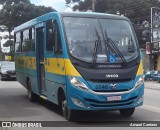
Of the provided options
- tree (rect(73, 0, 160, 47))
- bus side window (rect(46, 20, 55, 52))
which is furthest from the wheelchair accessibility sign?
tree (rect(73, 0, 160, 47))

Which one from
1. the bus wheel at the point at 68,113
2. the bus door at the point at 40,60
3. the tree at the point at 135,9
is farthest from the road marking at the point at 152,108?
the tree at the point at 135,9

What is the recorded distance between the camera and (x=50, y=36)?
37.8 feet

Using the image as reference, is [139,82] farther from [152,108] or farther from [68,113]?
[152,108]

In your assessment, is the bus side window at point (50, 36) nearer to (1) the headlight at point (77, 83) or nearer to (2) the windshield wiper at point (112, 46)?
(2) the windshield wiper at point (112, 46)

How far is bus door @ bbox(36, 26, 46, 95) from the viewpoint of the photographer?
1284 cm

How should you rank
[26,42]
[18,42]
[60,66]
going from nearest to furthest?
[60,66] → [26,42] → [18,42]

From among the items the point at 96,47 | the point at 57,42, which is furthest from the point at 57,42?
the point at 96,47

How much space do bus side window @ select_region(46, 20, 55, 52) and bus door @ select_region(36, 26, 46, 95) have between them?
0.79 m

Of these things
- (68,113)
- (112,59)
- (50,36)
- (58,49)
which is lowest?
(68,113)

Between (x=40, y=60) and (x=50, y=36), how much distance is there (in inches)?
74.4

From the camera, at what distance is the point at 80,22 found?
10641 millimetres

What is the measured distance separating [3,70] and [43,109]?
18370 millimetres

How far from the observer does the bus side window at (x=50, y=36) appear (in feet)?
36.9

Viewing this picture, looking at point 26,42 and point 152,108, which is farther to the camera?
point 26,42
